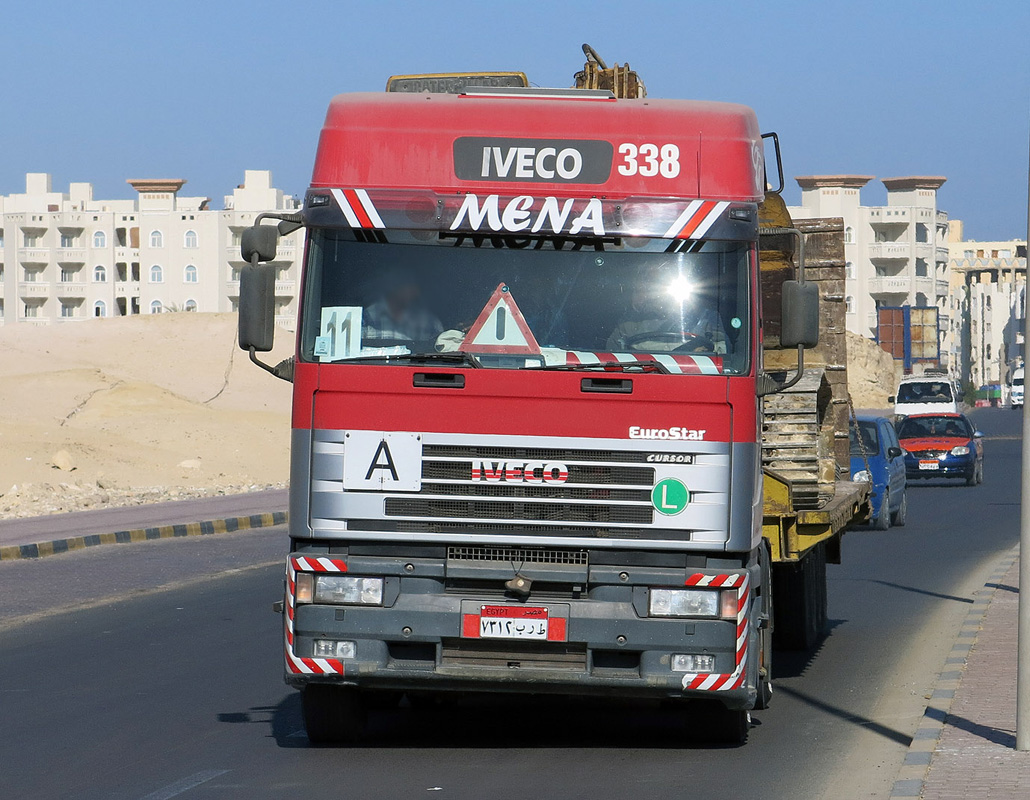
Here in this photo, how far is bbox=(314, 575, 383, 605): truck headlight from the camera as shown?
7.93 metres

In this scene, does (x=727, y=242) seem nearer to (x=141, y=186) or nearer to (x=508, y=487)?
(x=508, y=487)

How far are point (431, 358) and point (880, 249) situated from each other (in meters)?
130

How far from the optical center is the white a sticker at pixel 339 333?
8031mm

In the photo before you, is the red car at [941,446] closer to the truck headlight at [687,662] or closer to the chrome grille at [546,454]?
the truck headlight at [687,662]

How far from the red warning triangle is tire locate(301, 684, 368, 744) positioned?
1.96 m

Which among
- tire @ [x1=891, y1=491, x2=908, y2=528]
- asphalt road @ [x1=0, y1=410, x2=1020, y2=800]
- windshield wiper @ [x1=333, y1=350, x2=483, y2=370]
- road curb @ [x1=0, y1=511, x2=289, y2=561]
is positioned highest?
windshield wiper @ [x1=333, y1=350, x2=483, y2=370]

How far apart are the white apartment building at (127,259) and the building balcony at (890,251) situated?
46642 millimetres

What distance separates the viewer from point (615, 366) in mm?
7918

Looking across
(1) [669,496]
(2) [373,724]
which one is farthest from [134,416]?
(1) [669,496]

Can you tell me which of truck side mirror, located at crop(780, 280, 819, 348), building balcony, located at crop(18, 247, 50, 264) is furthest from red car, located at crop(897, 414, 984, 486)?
building balcony, located at crop(18, 247, 50, 264)

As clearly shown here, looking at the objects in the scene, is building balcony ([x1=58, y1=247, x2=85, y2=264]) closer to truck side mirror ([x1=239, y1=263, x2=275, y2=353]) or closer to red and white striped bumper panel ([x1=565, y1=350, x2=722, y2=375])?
truck side mirror ([x1=239, y1=263, x2=275, y2=353])

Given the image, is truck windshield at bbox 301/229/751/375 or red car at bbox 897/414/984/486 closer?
truck windshield at bbox 301/229/751/375

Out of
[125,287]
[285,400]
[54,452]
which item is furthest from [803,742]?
[125,287]

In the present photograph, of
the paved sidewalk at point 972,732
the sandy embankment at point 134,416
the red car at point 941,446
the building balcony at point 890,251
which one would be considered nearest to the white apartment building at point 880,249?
the building balcony at point 890,251
